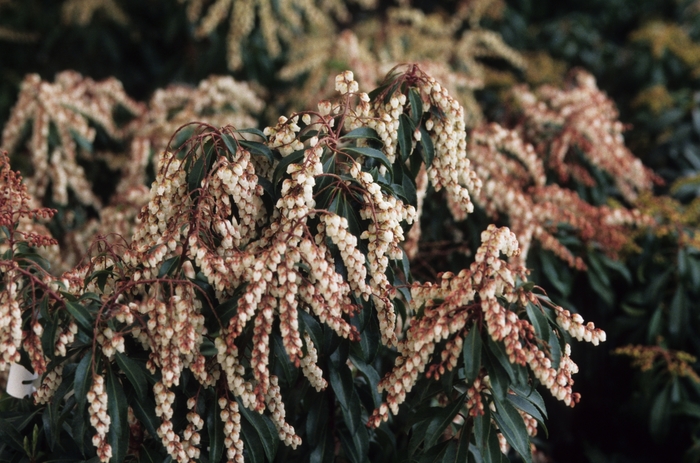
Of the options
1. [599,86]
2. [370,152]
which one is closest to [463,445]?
[370,152]

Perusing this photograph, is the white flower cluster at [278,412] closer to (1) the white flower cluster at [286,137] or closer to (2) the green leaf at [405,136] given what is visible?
(1) the white flower cluster at [286,137]

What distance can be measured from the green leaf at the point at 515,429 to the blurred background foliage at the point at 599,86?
1073mm

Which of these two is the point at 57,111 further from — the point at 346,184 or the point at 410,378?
the point at 410,378

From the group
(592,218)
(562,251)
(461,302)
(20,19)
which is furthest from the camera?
(20,19)

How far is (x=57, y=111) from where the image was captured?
317 cm

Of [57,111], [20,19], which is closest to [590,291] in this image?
[57,111]

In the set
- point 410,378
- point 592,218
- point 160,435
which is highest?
point 592,218

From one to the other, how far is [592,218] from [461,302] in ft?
A: 4.80

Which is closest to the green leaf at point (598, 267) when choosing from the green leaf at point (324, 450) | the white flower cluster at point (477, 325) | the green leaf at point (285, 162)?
the white flower cluster at point (477, 325)

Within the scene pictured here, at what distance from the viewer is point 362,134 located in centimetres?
187

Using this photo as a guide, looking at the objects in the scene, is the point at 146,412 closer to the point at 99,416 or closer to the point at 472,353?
the point at 99,416

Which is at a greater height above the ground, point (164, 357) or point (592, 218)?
point (592, 218)

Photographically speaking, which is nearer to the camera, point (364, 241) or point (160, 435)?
point (160, 435)

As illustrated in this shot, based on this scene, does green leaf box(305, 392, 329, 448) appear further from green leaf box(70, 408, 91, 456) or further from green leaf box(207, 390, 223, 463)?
green leaf box(70, 408, 91, 456)
